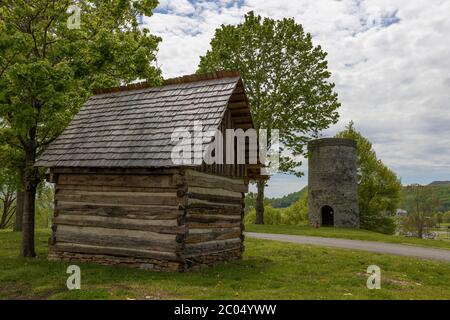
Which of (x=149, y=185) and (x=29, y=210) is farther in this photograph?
(x=29, y=210)

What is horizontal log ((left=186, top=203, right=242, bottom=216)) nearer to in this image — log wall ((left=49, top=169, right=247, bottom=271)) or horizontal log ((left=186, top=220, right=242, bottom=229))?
log wall ((left=49, top=169, right=247, bottom=271))

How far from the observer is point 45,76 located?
12336 mm

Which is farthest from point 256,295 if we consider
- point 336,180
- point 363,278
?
point 336,180

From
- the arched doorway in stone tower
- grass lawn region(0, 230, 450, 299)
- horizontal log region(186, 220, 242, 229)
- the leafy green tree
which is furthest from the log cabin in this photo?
the leafy green tree

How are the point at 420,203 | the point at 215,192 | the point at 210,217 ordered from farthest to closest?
the point at 420,203 < the point at 215,192 < the point at 210,217

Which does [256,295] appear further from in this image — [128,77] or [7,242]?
A: [7,242]

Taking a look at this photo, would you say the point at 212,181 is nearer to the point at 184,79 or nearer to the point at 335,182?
the point at 184,79

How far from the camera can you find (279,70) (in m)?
31.8

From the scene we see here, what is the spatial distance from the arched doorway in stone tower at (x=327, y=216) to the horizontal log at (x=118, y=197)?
27.8 meters

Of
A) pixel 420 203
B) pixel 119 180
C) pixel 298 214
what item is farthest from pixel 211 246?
pixel 420 203

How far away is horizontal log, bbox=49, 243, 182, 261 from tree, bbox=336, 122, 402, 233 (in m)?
36.4

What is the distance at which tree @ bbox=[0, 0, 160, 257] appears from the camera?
1250 cm

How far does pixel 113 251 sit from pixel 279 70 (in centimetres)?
2333
